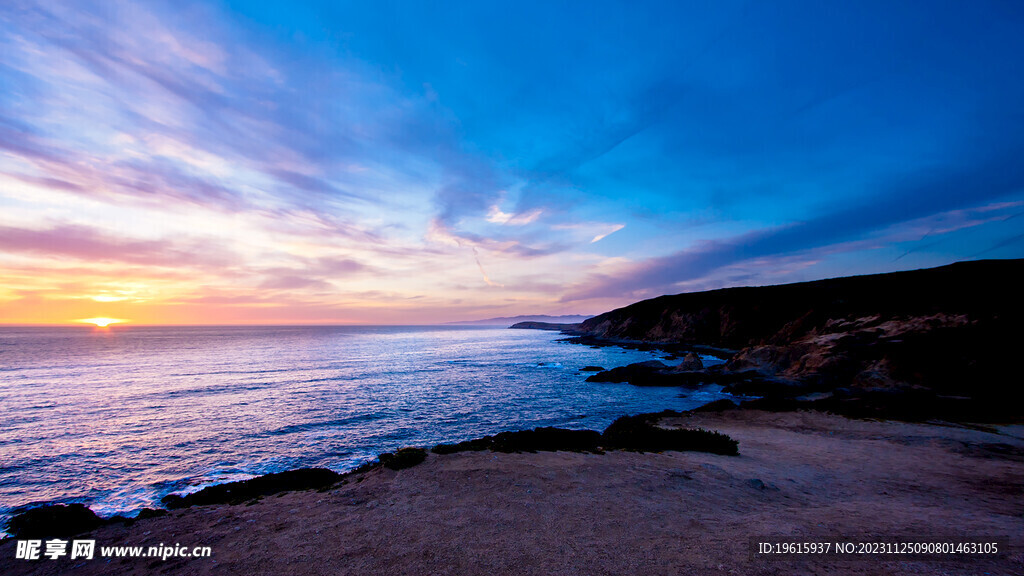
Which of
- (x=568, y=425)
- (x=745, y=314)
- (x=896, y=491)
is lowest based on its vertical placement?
(x=568, y=425)

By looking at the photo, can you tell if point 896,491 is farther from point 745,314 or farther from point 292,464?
point 745,314

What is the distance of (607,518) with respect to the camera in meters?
8.58

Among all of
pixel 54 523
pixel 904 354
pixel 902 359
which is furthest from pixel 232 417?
pixel 904 354

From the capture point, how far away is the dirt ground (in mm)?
6820

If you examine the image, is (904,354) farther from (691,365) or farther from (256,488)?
(256,488)

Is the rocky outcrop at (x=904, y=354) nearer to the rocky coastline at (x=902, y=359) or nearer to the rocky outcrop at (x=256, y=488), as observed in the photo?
the rocky coastline at (x=902, y=359)

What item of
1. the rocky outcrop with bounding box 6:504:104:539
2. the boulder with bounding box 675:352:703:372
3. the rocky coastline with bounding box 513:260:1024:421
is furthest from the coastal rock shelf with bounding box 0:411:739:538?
the boulder with bounding box 675:352:703:372

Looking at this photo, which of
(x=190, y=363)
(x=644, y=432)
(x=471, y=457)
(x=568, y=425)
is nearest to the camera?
(x=471, y=457)

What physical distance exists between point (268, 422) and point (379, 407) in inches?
283

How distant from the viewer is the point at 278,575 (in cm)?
675

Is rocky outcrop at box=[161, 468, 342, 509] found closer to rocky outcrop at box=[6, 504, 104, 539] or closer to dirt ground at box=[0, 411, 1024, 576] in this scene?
dirt ground at box=[0, 411, 1024, 576]

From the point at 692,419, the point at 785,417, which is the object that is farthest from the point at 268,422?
the point at 785,417

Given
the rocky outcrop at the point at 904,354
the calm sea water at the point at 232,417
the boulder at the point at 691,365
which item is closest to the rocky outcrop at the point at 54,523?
the calm sea water at the point at 232,417

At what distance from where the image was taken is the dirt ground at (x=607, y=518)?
6820 millimetres
